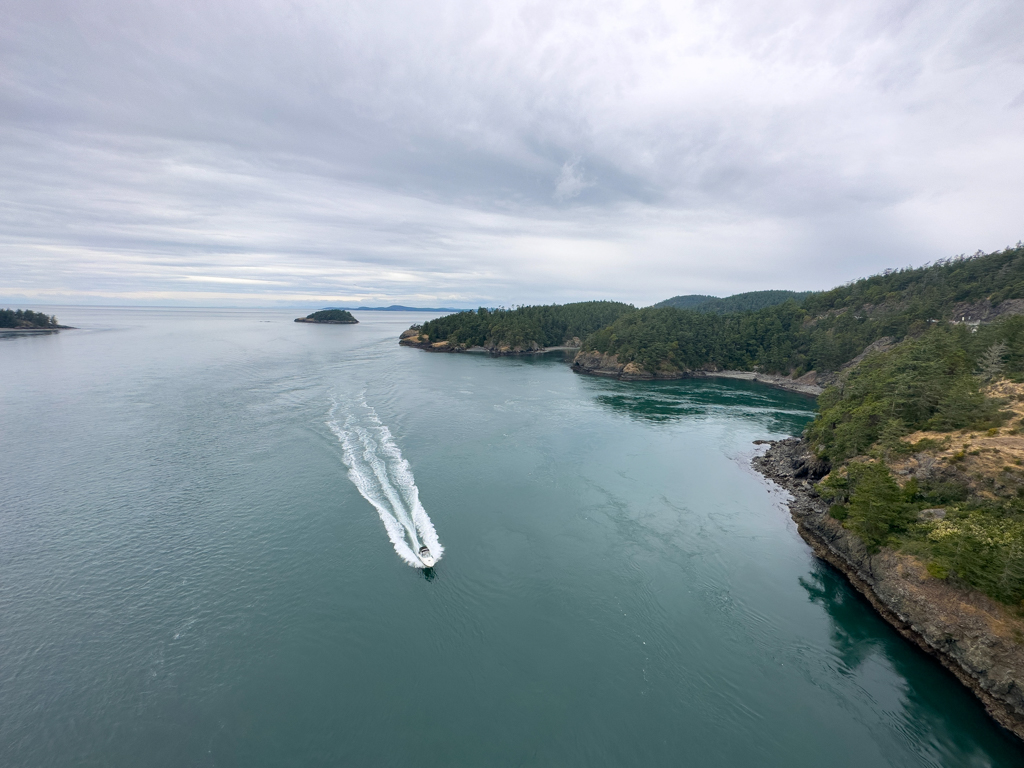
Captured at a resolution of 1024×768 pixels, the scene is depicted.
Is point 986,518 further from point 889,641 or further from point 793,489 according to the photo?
point 793,489

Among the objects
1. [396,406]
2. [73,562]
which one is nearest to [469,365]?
[396,406]

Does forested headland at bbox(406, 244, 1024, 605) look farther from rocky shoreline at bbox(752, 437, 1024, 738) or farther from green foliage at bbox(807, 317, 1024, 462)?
rocky shoreline at bbox(752, 437, 1024, 738)

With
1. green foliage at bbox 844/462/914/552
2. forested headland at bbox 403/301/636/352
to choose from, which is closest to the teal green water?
green foliage at bbox 844/462/914/552

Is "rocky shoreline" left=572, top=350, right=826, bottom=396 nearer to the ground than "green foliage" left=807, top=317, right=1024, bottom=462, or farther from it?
nearer to the ground

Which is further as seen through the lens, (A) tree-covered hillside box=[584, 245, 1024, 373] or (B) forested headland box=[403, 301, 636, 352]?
(B) forested headland box=[403, 301, 636, 352]

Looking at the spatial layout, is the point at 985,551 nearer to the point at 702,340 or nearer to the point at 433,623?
the point at 433,623

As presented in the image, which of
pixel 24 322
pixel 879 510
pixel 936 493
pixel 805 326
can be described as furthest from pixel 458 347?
pixel 24 322
